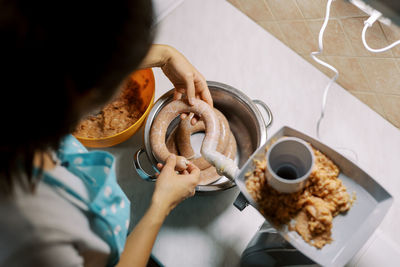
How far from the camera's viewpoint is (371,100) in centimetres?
93

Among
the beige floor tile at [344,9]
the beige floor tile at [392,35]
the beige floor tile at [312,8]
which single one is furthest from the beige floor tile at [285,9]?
the beige floor tile at [392,35]

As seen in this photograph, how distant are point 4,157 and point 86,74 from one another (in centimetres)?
15

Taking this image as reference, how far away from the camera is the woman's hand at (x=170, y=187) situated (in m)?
0.71

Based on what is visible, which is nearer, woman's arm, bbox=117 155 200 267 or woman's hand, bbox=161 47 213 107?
woman's arm, bbox=117 155 200 267

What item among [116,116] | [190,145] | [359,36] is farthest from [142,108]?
[359,36]

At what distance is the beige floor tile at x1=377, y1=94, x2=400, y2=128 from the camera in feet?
2.82

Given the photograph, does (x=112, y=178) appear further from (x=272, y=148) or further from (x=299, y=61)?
(x=299, y=61)

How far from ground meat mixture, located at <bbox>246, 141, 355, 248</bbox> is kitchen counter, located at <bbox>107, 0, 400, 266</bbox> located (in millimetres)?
189

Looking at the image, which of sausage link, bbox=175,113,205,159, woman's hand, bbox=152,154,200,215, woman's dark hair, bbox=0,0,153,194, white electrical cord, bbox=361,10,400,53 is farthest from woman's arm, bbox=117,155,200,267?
white electrical cord, bbox=361,10,400,53

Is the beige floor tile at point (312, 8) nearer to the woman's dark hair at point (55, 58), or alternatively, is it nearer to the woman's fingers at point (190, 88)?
the woman's fingers at point (190, 88)

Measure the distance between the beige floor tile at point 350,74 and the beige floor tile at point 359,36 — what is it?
0.15 ft

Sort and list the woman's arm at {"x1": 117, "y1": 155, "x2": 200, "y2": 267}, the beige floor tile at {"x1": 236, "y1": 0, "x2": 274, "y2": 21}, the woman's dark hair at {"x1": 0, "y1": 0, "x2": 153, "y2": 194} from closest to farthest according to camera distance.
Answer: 1. the woman's dark hair at {"x1": 0, "y1": 0, "x2": 153, "y2": 194}
2. the woman's arm at {"x1": 117, "y1": 155, "x2": 200, "y2": 267}
3. the beige floor tile at {"x1": 236, "y1": 0, "x2": 274, "y2": 21}

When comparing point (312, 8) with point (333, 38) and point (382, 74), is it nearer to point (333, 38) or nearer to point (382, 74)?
point (333, 38)

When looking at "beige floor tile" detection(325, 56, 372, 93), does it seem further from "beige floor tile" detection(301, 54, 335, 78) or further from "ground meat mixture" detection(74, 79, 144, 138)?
"ground meat mixture" detection(74, 79, 144, 138)
